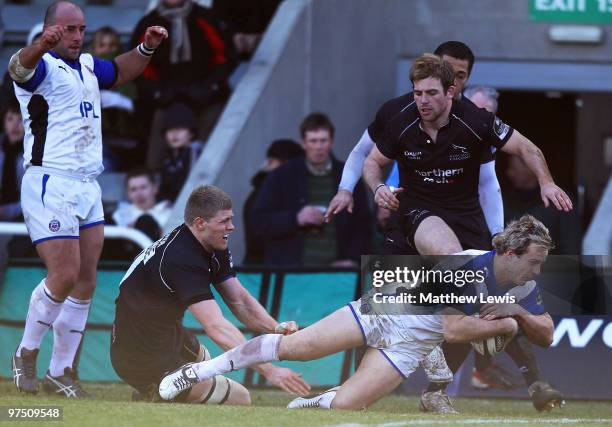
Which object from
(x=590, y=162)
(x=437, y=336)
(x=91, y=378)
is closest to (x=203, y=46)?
(x=91, y=378)

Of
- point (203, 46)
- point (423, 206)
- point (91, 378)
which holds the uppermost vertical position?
point (203, 46)

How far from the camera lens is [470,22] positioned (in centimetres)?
1537

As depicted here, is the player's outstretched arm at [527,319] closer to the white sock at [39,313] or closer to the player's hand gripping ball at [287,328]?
the player's hand gripping ball at [287,328]

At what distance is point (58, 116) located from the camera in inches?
363

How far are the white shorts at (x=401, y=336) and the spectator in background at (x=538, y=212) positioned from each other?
108 inches

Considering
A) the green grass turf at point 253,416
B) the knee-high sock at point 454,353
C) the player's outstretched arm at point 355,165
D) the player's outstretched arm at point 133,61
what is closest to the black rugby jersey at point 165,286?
the green grass turf at point 253,416

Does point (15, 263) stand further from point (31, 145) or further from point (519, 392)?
point (519, 392)

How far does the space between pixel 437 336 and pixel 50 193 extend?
247 cm

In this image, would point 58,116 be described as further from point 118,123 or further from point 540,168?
point 118,123

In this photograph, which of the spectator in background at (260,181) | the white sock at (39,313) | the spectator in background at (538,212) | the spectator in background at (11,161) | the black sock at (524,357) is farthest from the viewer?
the spectator in background at (11,161)

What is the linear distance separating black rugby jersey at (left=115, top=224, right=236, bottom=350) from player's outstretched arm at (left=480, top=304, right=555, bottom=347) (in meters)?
1.58

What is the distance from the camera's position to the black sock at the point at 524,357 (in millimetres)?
9883

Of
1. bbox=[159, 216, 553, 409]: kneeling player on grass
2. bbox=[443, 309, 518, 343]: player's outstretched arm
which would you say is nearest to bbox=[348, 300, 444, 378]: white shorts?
bbox=[159, 216, 553, 409]: kneeling player on grass

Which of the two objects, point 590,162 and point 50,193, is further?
point 590,162
